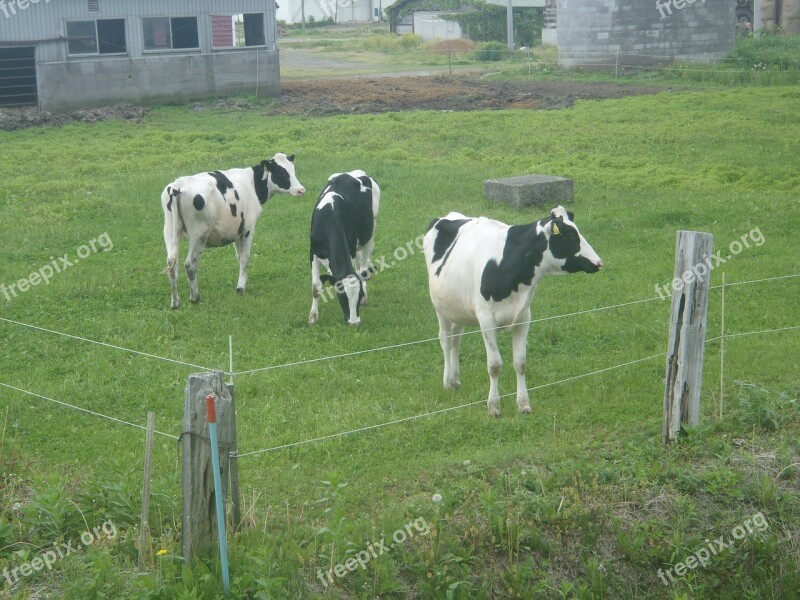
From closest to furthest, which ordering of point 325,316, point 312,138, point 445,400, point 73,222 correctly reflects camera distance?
point 445,400
point 325,316
point 73,222
point 312,138

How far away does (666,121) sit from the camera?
83.8ft

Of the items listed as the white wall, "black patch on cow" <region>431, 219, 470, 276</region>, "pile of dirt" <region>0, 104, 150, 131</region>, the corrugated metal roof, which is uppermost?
the corrugated metal roof

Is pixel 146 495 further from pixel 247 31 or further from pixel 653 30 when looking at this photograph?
pixel 653 30

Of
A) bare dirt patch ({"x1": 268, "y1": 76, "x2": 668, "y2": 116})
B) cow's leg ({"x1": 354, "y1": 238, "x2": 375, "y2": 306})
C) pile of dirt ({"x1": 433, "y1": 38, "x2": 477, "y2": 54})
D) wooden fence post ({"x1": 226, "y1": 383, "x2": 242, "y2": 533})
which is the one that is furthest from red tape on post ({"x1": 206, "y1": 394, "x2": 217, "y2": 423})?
pile of dirt ({"x1": 433, "y1": 38, "x2": 477, "y2": 54})

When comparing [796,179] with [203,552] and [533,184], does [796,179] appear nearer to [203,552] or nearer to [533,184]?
[533,184]

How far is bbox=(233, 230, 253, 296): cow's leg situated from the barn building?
18.7 m

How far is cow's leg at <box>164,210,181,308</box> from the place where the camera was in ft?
43.3

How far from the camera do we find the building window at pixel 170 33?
3297 centimetres

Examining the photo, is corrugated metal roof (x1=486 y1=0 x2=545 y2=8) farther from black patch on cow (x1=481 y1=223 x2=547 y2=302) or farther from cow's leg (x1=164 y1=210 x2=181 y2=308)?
black patch on cow (x1=481 y1=223 x2=547 y2=302)

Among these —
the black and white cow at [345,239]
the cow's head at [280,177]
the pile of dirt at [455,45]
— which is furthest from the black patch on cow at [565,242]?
the pile of dirt at [455,45]

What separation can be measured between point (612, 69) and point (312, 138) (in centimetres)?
1698

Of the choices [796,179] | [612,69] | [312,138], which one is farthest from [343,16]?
[796,179]

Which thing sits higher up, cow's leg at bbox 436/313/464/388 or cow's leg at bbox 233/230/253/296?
cow's leg at bbox 233/230/253/296

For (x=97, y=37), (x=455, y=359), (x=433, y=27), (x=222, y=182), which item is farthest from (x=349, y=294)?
(x=433, y=27)
